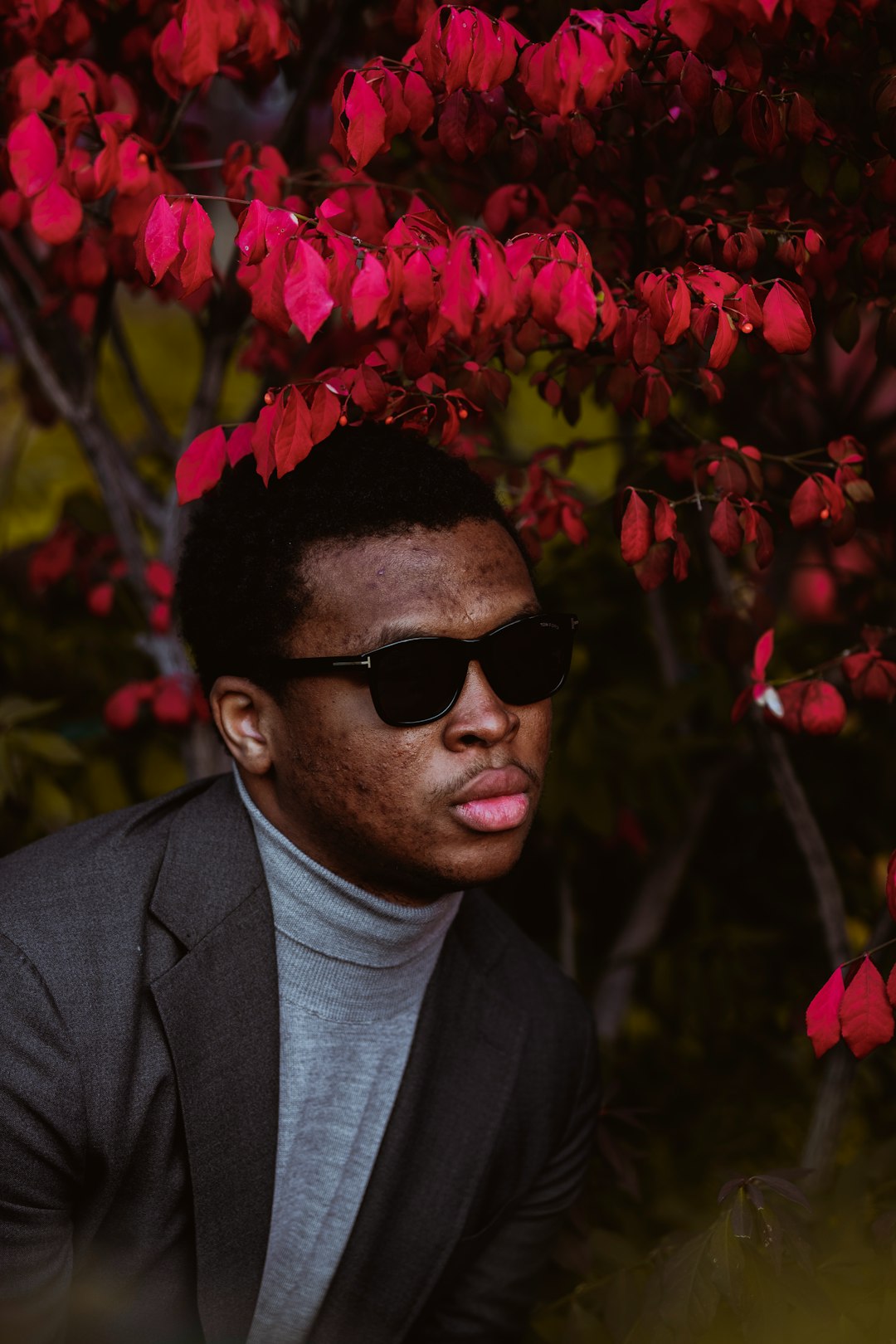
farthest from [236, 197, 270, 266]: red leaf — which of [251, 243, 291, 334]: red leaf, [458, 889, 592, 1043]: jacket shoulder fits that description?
[458, 889, 592, 1043]: jacket shoulder

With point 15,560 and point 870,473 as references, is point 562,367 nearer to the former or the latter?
point 870,473

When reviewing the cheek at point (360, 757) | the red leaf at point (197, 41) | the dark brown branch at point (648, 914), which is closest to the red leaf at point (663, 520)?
the cheek at point (360, 757)

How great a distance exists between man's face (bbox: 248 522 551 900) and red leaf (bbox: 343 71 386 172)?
518 mm

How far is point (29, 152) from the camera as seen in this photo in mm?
1779

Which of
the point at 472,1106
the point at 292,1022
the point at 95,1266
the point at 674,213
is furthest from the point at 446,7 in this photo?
the point at 95,1266

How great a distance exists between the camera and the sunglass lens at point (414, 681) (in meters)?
1.65

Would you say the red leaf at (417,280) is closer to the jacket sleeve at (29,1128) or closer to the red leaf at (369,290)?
the red leaf at (369,290)

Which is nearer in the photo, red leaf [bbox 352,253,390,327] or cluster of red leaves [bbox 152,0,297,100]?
red leaf [bbox 352,253,390,327]

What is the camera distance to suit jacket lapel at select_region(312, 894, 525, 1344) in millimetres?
2039

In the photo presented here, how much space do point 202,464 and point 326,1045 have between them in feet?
3.19

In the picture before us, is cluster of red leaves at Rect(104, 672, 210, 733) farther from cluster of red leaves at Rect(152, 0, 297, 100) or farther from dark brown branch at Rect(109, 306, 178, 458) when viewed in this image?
Answer: cluster of red leaves at Rect(152, 0, 297, 100)

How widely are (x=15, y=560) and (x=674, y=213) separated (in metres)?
2.02

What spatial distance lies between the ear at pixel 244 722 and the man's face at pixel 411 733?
0.06 meters

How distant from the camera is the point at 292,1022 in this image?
6.40ft
